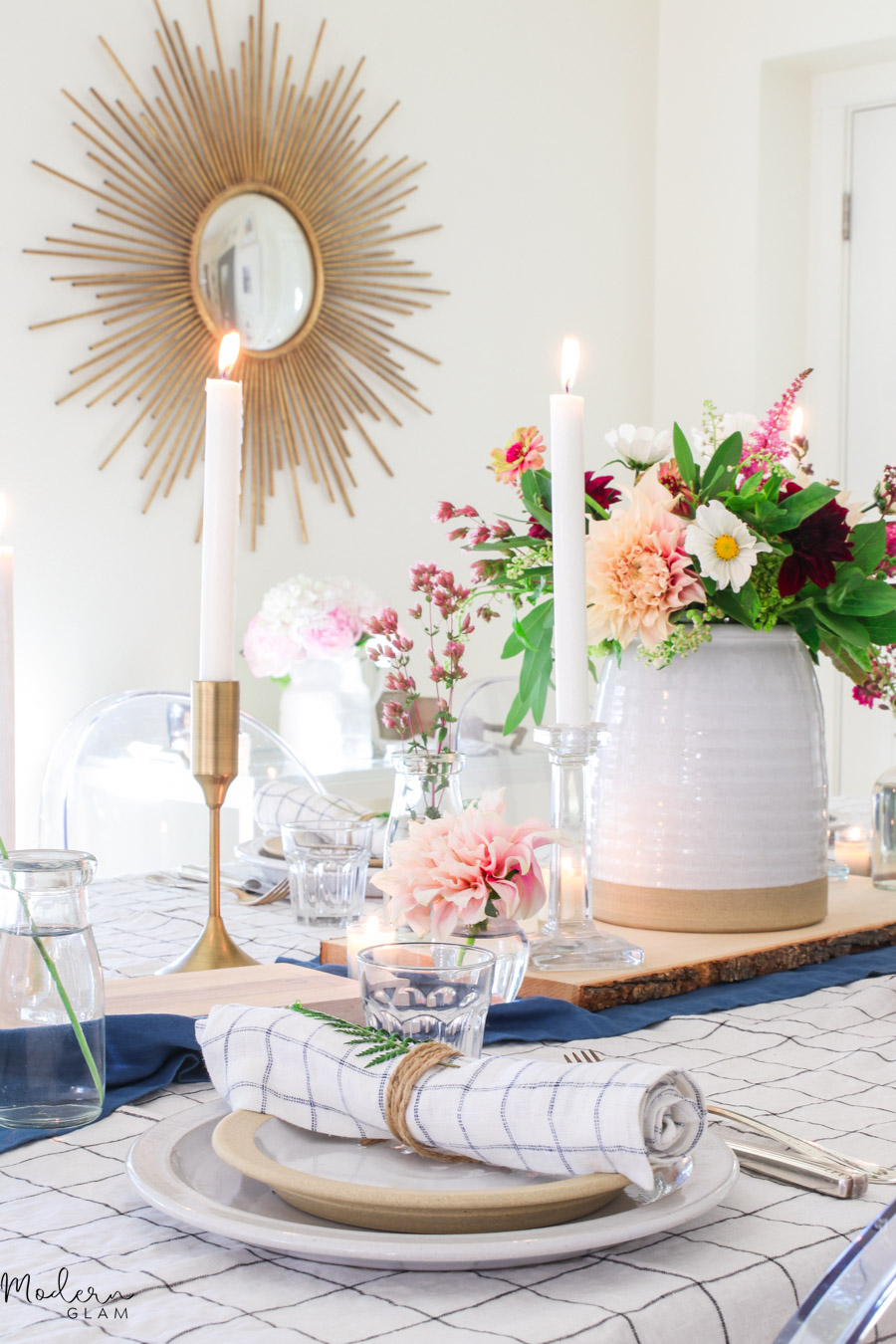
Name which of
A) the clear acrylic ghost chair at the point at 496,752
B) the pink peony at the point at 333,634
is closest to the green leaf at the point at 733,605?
the clear acrylic ghost chair at the point at 496,752

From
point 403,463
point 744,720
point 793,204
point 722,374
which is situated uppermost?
point 793,204

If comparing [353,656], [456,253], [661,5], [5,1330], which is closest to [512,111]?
[456,253]

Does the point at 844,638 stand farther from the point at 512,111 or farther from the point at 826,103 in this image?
the point at 826,103

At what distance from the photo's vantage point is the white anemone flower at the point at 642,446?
0.99 meters

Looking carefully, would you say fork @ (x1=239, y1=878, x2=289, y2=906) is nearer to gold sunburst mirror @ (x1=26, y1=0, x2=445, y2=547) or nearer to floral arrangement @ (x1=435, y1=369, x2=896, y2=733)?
floral arrangement @ (x1=435, y1=369, x2=896, y2=733)

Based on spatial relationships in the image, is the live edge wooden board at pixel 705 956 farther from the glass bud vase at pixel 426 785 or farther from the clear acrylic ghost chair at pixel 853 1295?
the clear acrylic ghost chair at pixel 853 1295

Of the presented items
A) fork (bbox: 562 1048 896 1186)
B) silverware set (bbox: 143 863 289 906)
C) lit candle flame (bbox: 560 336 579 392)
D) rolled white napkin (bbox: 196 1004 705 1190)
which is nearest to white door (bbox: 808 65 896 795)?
silverware set (bbox: 143 863 289 906)

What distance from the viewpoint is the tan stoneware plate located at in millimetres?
429

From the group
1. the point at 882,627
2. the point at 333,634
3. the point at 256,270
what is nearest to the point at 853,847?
the point at 882,627

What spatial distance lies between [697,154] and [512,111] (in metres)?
0.59

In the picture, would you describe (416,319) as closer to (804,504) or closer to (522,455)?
(522,455)

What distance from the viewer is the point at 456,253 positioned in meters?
3.10

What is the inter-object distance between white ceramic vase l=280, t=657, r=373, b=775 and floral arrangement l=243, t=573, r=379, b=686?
37 mm

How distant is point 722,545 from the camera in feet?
2.93
